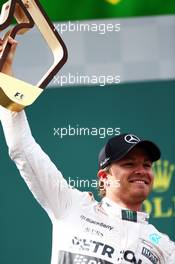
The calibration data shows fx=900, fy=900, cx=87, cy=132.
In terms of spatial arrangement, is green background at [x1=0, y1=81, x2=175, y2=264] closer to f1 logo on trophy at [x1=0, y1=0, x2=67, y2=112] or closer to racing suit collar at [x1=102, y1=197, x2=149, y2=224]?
racing suit collar at [x1=102, y1=197, x2=149, y2=224]

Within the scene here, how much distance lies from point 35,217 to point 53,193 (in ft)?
3.64

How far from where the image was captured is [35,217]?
11.4 ft

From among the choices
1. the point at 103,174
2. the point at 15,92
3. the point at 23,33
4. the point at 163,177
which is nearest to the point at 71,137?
the point at 163,177

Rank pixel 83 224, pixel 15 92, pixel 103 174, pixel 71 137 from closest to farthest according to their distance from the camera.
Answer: pixel 15 92 < pixel 83 224 < pixel 103 174 < pixel 71 137

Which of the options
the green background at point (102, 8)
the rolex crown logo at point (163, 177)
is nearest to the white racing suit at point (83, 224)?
the rolex crown logo at point (163, 177)

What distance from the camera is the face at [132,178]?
2.47m

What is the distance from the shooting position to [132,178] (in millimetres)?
2480

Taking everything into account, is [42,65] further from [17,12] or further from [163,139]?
[17,12]

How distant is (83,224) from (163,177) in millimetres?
1013

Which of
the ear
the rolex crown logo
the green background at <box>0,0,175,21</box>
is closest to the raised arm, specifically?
the ear

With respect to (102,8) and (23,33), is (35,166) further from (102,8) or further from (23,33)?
(102,8)

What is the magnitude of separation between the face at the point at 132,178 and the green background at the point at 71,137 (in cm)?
92

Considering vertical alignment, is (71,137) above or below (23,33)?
below

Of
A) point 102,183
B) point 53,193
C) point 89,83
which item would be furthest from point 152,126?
point 53,193
